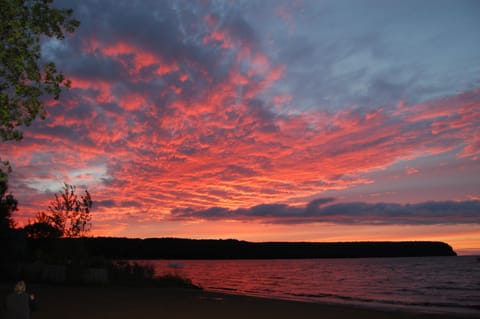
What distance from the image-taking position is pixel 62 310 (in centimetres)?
2114

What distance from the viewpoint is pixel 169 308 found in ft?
76.0

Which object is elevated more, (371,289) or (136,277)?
(136,277)

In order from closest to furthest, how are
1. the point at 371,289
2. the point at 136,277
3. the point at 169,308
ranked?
the point at 169,308 → the point at 136,277 → the point at 371,289

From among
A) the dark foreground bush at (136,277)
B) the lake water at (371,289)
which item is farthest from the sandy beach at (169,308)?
the lake water at (371,289)

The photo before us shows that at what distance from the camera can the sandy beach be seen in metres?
20.6

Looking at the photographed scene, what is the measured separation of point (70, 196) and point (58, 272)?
7.47 m

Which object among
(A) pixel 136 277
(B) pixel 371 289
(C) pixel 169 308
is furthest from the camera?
(B) pixel 371 289

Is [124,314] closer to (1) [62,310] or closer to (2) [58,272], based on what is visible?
(1) [62,310]

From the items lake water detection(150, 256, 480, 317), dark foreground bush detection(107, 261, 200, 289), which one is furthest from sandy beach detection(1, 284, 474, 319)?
lake water detection(150, 256, 480, 317)

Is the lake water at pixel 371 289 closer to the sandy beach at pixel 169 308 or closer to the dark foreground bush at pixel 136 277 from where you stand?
the dark foreground bush at pixel 136 277

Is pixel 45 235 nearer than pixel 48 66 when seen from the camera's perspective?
No

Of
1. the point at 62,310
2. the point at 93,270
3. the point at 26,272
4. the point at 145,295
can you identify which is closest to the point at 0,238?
the point at 26,272

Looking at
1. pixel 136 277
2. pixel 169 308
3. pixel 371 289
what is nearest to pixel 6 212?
pixel 136 277

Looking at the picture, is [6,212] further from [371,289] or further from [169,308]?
[371,289]
